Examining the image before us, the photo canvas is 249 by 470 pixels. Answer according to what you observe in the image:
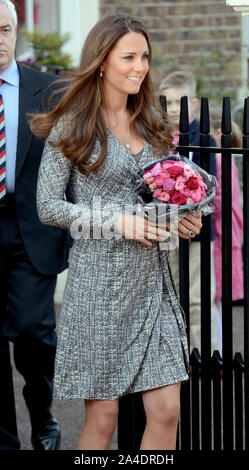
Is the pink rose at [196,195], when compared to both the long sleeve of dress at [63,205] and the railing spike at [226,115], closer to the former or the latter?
the long sleeve of dress at [63,205]

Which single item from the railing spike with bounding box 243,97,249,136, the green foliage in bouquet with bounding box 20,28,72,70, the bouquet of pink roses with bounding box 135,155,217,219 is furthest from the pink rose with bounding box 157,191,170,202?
the green foliage in bouquet with bounding box 20,28,72,70

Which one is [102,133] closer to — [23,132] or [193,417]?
[23,132]

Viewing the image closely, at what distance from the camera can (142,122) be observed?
3.62 metres

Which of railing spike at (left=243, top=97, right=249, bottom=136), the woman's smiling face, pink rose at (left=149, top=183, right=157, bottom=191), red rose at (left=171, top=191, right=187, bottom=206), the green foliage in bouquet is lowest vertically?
red rose at (left=171, top=191, right=187, bottom=206)

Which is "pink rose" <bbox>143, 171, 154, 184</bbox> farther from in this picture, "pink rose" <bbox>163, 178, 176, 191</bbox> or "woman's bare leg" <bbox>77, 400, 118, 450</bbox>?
"woman's bare leg" <bbox>77, 400, 118, 450</bbox>

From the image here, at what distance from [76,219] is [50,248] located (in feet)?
2.51

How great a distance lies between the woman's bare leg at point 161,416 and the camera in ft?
11.3

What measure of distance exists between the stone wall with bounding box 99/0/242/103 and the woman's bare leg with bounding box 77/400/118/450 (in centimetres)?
701

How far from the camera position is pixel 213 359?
3.91 m

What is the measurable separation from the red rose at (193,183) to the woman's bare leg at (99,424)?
2.77 feet

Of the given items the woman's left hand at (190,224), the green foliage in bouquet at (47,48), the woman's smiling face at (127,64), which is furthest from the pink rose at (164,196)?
the green foliage in bouquet at (47,48)

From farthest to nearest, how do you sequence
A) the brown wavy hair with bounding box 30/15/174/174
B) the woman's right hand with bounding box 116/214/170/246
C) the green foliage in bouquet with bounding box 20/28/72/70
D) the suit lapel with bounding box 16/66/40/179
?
the green foliage in bouquet with bounding box 20/28/72/70 → the suit lapel with bounding box 16/66/40/179 → the brown wavy hair with bounding box 30/15/174/174 → the woman's right hand with bounding box 116/214/170/246

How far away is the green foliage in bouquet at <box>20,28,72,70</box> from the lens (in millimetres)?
9516

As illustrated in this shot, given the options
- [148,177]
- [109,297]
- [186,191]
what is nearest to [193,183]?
[186,191]
